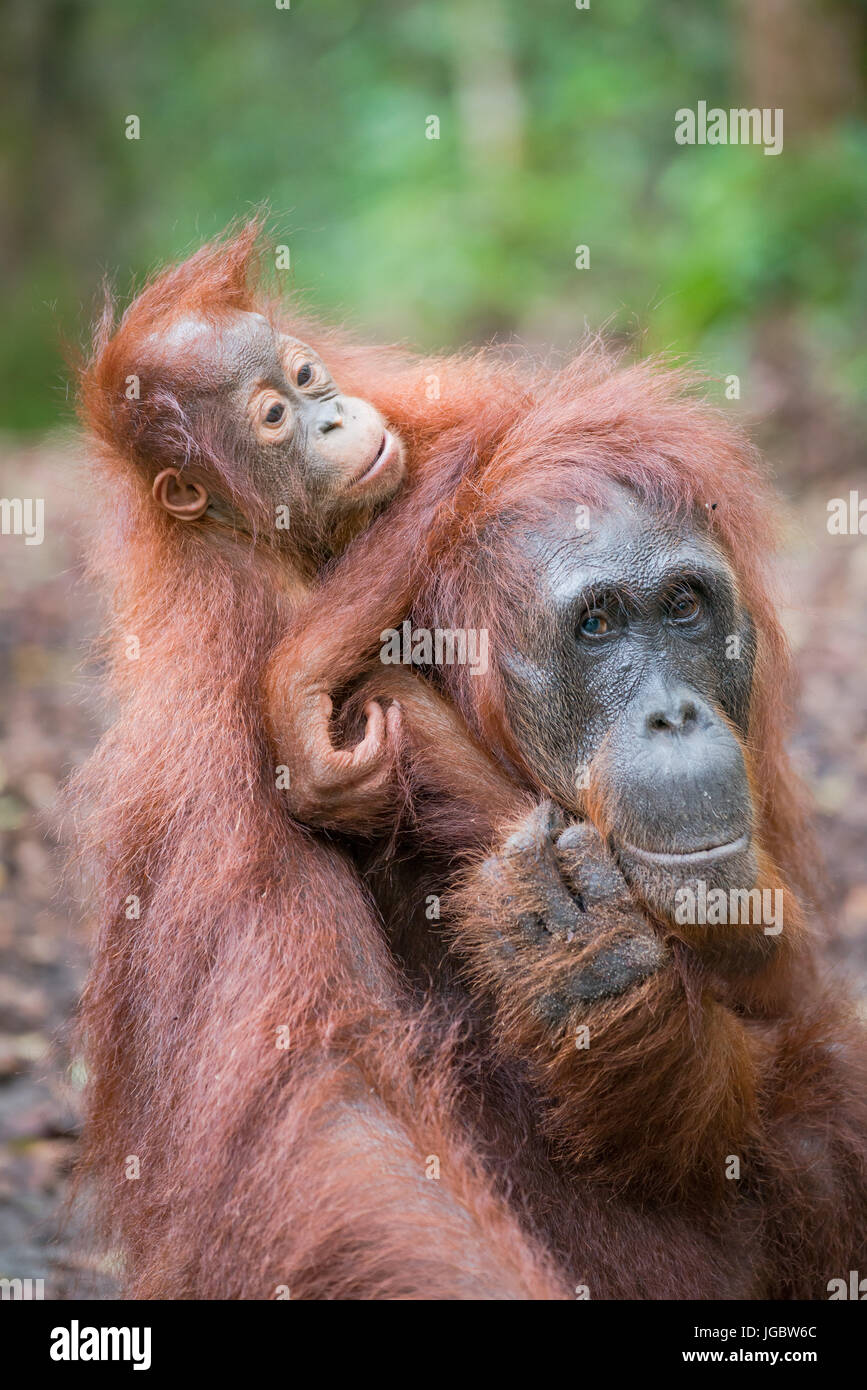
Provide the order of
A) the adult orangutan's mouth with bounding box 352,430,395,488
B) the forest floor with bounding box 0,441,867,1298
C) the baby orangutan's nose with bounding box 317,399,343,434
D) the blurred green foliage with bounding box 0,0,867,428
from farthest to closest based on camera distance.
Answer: the blurred green foliage with bounding box 0,0,867,428, the forest floor with bounding box 0,441,867,1298, the baby orangutan's nose with bounding box 317,399,343,434, the adult orangutan's mouth with bounding box 352,430,395,488

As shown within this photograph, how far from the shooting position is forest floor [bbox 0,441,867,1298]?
4.57 metres

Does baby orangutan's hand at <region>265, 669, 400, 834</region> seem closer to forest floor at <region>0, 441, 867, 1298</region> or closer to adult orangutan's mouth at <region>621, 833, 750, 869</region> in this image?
adult orangutan's mouth at <region>621, 833, 750, 869</region>

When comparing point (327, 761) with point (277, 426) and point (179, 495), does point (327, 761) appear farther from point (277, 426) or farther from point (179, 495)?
Result: point (277, 426)

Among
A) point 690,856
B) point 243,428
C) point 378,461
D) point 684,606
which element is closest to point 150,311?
point 243,428

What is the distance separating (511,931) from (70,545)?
6.98m

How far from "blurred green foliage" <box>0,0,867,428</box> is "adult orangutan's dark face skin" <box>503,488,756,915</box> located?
6470 mm

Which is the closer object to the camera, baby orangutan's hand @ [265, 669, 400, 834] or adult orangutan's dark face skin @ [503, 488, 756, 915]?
adult orangutan's dark face skin @ [503, 488, 756, 915]

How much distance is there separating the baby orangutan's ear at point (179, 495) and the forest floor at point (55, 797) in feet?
2.41

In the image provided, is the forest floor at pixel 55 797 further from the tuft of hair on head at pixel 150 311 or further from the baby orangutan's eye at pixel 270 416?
the baby orangutan's eye at pixel 270 416

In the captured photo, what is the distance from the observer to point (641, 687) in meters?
3.07

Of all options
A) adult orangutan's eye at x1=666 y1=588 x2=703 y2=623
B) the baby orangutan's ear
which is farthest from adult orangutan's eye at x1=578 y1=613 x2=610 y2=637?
the baby orangutan's ear

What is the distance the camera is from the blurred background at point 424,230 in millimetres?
6008

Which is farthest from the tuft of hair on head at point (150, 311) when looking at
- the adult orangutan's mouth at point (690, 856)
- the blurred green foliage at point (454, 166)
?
the blurred green foliage at point (454, 166)
